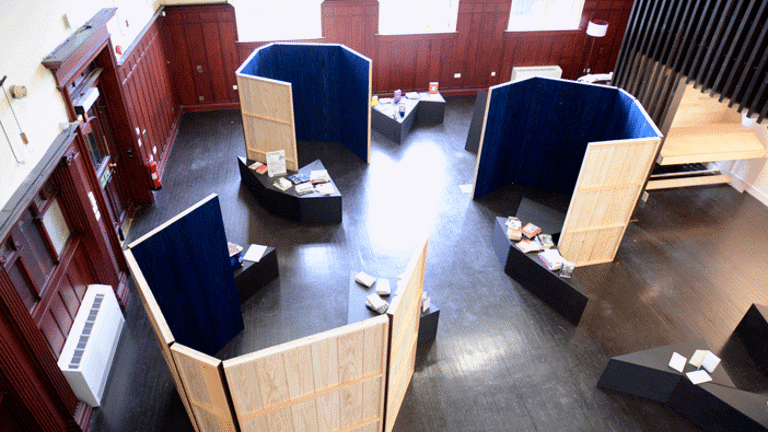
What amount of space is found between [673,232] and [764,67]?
2.90m

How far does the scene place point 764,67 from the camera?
575 centimetres

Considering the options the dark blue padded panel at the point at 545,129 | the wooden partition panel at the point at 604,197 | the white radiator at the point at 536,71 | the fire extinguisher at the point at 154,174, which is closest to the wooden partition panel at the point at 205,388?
the wooden partition panel at the point at 604,197

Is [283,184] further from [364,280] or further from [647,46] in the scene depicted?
[647,46]

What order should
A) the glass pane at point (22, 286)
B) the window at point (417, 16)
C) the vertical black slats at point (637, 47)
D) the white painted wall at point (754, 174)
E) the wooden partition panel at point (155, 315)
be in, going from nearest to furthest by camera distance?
the wooden partition panel at point (155, 315) < the glass pane at point (22, 286) < the vertical black slats at point (637, 47) < the white painted wall at point (754, 174) < the window at point (417, 16)

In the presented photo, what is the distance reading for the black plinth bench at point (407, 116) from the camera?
32.9 ft

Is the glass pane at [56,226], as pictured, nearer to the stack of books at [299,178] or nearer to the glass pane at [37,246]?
the glass pane at [37,246]

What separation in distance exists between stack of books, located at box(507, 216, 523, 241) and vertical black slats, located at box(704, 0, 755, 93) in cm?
312

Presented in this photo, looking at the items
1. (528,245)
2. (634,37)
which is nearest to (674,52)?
(634,37)

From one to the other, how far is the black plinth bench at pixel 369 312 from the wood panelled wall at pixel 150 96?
4.38m

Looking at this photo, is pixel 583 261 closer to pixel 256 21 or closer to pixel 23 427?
pixel 23 427

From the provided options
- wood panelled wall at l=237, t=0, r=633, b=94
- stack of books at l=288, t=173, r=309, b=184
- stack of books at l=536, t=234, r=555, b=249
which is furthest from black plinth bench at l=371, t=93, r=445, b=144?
stack of books at l=536, t=234, r=555, b=249

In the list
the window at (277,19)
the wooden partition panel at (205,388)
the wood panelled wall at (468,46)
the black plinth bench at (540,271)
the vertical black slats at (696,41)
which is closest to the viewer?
the wooden partition panel at (205,388)

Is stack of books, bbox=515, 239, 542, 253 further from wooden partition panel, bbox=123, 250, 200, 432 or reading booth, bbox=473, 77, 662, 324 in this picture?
wooden partition panel, bbox=123, 250, 200, 432

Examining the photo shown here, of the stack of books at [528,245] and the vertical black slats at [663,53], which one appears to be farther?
the vertical black slats at [663,53]
